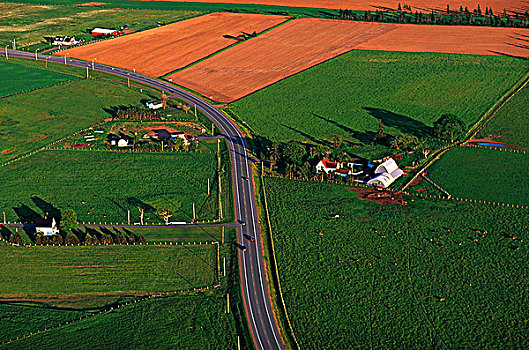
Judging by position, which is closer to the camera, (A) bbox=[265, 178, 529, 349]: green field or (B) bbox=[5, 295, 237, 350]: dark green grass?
(B) bbox=[5, 295, 237, 350]: dark green grass

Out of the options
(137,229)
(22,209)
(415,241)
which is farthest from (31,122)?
(415,241)

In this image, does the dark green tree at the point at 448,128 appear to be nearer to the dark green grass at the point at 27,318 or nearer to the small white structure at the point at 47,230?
the small white structure at the point at 47,230

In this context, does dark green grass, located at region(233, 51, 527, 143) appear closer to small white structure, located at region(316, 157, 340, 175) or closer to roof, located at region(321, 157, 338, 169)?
roof, located at region(321, 157, 338, 169)

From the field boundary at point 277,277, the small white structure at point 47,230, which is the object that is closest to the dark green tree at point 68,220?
the small white structure at point 47,230

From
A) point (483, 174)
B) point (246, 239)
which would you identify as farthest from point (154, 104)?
point (483, 174)

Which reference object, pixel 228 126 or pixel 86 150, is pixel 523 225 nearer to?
pixel 228 126

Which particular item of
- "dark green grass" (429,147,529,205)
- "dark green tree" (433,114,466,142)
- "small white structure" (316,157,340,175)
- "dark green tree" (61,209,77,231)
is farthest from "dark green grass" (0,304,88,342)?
"dark green tree" (433,114,466,142)

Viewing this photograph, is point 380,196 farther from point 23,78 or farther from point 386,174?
point 23,78
